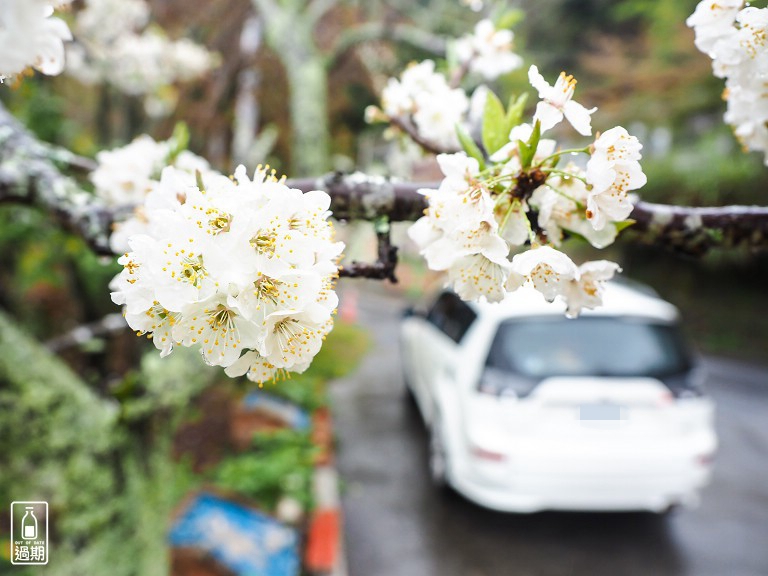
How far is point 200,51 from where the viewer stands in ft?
19.6

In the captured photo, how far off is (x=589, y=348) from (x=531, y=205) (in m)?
2.79

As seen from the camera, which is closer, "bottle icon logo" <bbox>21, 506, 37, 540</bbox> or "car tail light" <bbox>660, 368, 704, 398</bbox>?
"bottle icon logo" <bbox>21, 506, 37, 540</bbox>

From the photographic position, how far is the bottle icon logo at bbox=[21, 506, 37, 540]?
212 cm

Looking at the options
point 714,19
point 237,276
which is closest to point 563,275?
point 237,276

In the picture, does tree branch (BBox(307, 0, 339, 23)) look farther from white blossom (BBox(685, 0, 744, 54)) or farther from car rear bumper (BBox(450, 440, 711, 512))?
white blossom (BBox(685, 0, 744, 54))

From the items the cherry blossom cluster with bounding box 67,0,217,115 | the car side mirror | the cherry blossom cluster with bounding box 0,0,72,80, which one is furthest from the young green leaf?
the cherry blossom cluster with bounding box 67,0,217,115

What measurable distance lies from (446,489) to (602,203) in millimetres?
3731

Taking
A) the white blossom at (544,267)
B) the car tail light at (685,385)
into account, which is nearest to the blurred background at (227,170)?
the white blossom at (544,267)

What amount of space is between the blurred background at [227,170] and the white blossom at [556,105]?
1.27 ft

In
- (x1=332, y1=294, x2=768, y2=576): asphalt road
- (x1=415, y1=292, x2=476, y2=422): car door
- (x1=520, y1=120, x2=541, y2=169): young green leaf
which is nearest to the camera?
(x1=520, y1=120, x2=541, y2=169): young green leaf

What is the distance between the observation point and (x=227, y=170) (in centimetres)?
720

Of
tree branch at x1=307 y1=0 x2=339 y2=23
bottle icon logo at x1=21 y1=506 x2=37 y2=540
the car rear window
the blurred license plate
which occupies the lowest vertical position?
bottle icon logo at x1=21 y1=506 x2=37 y2=540

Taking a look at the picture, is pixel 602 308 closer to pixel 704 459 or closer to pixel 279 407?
pixel 704 459

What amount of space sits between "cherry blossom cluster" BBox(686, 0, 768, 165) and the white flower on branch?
1004mm
